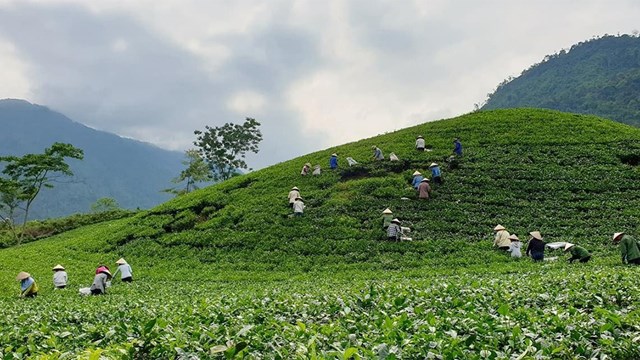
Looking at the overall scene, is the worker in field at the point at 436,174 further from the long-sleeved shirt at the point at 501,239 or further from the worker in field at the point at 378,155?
the long-sleeved shirt at the point at 501,239

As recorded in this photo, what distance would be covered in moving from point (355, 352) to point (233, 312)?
17.6ft

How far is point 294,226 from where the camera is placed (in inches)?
1176

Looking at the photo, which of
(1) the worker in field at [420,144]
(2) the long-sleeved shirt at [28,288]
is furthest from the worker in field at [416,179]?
(2) the long-sleeved shirt at [28,288]

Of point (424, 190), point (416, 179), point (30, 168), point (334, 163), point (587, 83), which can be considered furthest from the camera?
point (587, 83)

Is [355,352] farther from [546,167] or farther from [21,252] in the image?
[21,252]

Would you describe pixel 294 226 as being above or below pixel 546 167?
below

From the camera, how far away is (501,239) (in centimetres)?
2372

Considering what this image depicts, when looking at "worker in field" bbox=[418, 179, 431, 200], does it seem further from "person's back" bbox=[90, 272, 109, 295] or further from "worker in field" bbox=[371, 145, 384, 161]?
"person's back" bbox=[90, 272, 109, 295]

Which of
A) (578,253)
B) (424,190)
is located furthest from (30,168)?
(578,253)

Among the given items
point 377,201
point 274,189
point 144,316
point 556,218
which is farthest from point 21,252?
point 556,218

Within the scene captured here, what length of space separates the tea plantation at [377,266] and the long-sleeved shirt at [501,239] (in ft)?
2.46

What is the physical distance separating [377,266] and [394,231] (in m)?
3.29

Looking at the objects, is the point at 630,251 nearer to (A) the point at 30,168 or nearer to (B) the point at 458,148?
(B) the point at 458,148

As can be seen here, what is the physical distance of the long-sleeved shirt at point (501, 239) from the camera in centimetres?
2350
